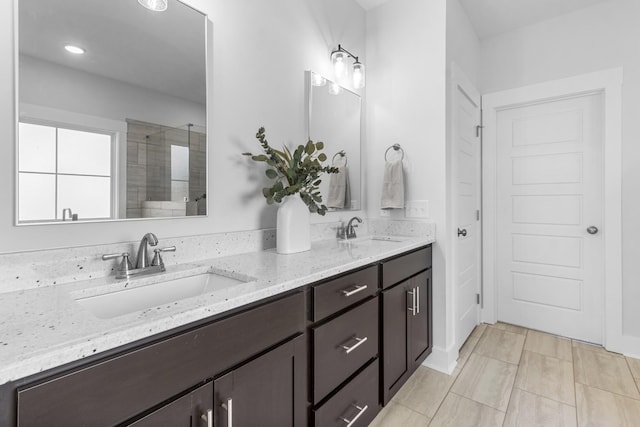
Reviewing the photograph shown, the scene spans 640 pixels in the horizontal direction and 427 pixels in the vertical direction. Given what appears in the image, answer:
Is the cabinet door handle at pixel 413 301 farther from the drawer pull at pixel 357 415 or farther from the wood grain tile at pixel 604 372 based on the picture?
the wood grain tile at pixel 604 372

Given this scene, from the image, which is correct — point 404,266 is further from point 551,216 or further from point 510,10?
point 510,10

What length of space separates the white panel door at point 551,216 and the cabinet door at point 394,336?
1668 mm

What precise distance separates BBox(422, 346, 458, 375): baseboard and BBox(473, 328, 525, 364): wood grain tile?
377mm

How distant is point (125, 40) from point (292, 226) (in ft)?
3.35

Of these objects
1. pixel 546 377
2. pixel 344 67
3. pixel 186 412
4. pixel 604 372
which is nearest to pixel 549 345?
pixel 604 372

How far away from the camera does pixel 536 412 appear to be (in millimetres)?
1699

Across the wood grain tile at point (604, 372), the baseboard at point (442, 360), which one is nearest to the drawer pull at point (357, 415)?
the baseboard at point (442, 360)

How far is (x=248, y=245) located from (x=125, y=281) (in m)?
0.62


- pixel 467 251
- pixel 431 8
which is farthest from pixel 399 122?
pixel 467 251

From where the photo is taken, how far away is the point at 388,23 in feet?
7.82

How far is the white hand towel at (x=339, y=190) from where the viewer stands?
2178 mm

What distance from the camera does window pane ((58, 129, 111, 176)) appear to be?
105 cm

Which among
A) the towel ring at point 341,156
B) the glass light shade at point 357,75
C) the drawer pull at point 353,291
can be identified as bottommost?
the drawer pull at point 353,291

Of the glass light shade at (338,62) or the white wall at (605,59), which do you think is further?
the white wall at (605,59)
